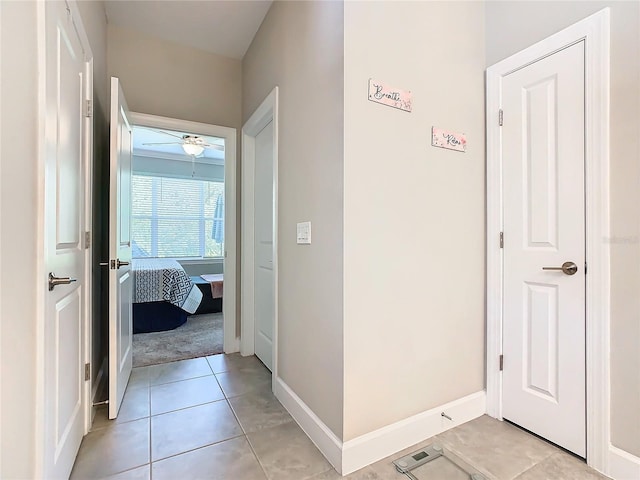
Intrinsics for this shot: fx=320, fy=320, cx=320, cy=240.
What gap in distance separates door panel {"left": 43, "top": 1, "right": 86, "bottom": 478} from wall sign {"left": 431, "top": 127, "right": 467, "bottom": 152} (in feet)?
5.61

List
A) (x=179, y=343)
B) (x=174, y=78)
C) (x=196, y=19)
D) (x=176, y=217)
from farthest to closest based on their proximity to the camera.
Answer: (x=176, y=217) → (x=179, y=343) → (x=174, y=78) → (x=196, y=19)

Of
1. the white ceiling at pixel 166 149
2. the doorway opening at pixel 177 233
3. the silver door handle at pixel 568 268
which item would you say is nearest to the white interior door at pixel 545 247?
the silver door handle at pixel 568 268

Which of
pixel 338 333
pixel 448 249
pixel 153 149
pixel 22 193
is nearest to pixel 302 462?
pixel 338 333

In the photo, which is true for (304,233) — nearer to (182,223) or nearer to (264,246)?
(264,246)

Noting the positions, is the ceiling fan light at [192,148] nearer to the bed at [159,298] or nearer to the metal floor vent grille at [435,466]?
the bed at [159,298]

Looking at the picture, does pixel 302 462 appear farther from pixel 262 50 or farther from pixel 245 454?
pixel 262 50

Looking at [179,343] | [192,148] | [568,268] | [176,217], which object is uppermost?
[192,148]

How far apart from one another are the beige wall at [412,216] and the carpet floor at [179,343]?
78.3 inches

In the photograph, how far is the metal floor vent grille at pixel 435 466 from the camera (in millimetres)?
1435

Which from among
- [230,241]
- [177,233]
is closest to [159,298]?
[230,241]

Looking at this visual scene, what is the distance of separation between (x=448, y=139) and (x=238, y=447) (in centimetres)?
200

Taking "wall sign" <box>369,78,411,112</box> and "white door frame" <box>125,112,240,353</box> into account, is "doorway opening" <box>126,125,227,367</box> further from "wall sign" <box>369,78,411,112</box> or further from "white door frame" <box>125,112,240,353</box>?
"wall sign" <box>369,78,411,112</box>

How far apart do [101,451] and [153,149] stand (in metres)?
5.24

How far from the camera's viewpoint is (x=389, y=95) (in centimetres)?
159
